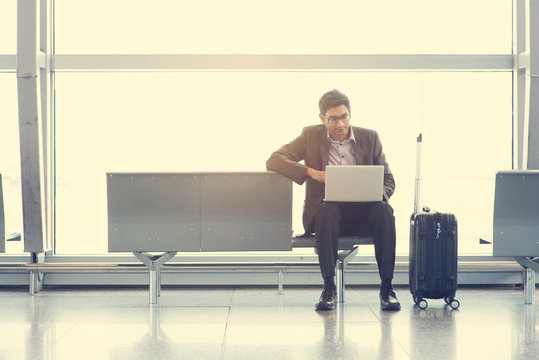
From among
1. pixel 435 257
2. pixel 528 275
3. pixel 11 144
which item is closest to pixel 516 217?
pixel 528 275

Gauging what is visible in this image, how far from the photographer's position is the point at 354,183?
3443mm

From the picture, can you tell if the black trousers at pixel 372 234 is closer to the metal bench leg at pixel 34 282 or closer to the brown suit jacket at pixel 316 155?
the brown suit jacket at pixel 316 155

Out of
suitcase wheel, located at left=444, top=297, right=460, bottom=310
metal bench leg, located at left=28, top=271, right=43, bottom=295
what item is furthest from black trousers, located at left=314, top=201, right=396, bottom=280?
metal bench leg, located at left=28, top=271, right=43, bottom=295

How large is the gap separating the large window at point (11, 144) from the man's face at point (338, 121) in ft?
7.31

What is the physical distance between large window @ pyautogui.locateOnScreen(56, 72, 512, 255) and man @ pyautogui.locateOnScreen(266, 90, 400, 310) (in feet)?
2.28

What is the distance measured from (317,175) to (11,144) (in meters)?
2.29

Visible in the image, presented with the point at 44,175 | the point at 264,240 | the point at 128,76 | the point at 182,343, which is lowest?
the point at 182,343

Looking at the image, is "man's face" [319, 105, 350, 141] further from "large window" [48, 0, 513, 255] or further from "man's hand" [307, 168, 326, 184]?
"large window" [48, 0, 513, 255]

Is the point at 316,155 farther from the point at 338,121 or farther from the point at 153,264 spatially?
the point at 153,264

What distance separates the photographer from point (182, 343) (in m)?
2.72

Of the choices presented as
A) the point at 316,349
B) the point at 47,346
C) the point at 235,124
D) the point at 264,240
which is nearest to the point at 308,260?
the point at 264,240

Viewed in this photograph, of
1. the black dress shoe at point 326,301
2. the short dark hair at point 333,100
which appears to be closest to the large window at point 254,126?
the short dark hair at point 333,100

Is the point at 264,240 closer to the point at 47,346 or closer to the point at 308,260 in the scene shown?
the point at 308,260

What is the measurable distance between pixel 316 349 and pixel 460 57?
101 inches
